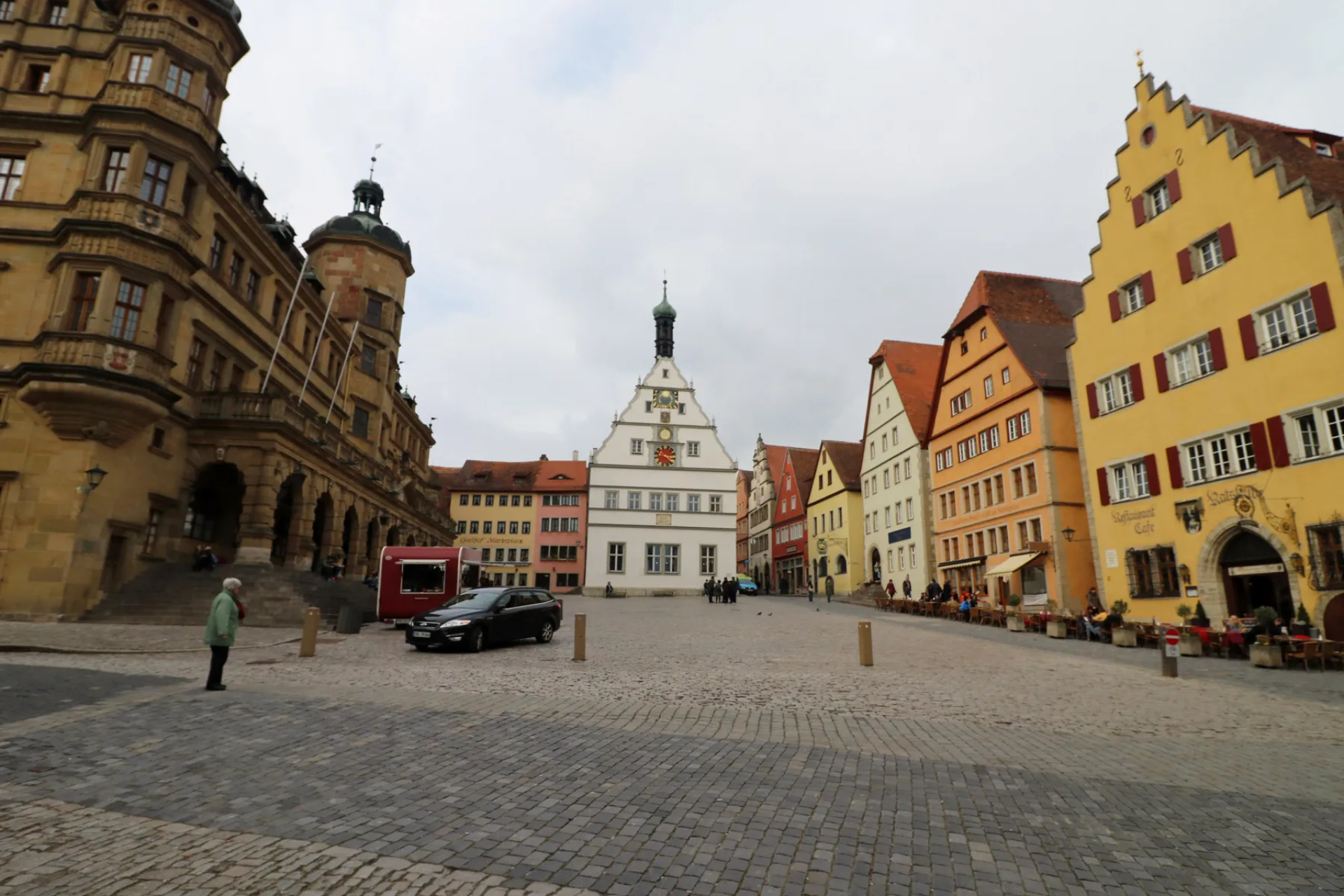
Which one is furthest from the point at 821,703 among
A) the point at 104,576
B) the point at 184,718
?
the point at 104,576

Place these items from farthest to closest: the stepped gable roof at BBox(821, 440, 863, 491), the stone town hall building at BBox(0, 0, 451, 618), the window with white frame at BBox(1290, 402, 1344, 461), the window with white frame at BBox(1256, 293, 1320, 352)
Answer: the stepped gable roof at BBox(821, 440, 863, 491), the stone town hall building at BBox(0, 0, 451, 618), the window with white frame at BBox(1256, 293, 1320, 352), the window with white frame at BBox(1290, 402, 1344, 461)

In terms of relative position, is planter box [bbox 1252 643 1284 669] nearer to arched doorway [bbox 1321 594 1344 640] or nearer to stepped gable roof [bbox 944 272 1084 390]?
arched doorway [bbox 1321 594 1344 640]

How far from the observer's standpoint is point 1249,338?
65.8ft

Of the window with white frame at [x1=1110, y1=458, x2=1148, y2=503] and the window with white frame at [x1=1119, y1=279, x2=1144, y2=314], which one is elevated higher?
the window with white frame at [x1=1119, y1=279, x2=1144, y2=314]

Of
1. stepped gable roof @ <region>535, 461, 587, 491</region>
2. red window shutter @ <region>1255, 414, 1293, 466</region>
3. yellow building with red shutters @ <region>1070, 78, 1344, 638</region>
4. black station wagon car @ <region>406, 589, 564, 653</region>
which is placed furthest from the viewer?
stepped gable roof @ <region>535, 461, 587, 491</region>

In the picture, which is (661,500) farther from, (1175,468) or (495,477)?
(1175,468)

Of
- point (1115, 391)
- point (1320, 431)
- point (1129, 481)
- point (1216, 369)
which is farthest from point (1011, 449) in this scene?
point (1320, 431)

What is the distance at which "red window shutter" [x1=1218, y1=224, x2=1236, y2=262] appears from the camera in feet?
68.5

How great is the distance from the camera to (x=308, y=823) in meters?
4.97

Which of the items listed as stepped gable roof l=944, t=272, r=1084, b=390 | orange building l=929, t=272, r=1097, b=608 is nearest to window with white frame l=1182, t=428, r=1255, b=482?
orange building l=929, t=272, r=1097, b=608

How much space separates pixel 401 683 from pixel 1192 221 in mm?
26034

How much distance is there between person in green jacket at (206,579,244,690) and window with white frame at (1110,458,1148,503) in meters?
26.1

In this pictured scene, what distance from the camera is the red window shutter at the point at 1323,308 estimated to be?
17.7 m

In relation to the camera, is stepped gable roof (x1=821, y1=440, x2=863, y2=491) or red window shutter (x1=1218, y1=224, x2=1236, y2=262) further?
stepped gable roof (x1=821, y1=440, x2=863, y2=491)
